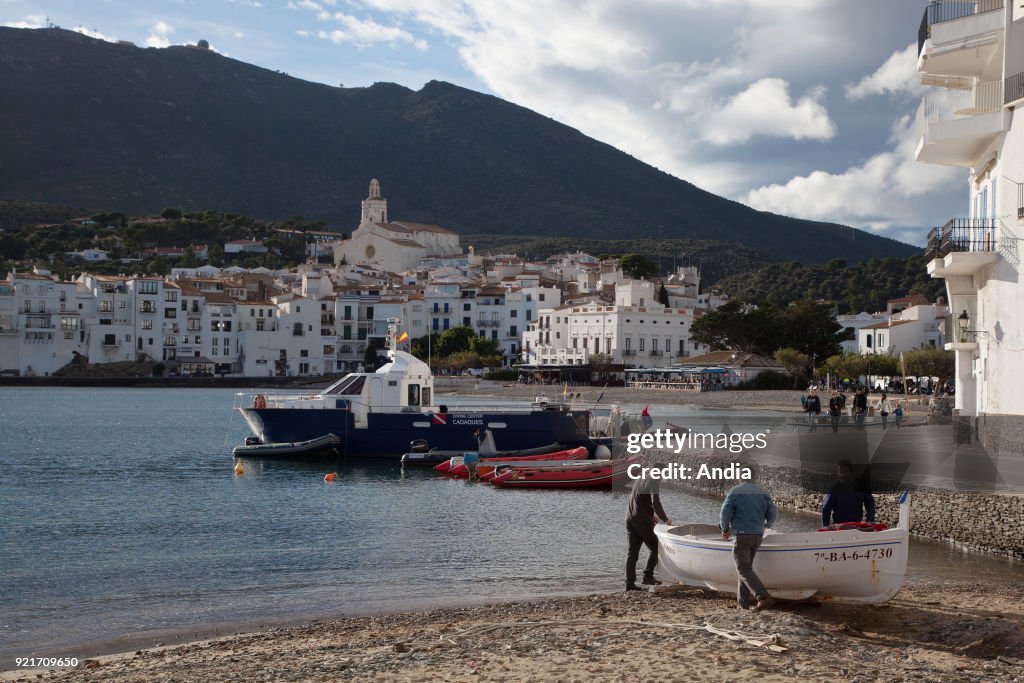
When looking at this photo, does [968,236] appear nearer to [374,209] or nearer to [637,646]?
[637,646]

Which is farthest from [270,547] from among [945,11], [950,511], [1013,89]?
[945,11]

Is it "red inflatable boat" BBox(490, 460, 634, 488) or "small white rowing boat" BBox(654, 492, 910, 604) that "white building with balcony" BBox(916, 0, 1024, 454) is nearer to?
"small white rowing boat" BBox(654, 492, 910, 604)

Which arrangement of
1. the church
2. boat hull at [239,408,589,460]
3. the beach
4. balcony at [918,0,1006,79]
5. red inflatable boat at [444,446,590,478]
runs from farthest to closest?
1. the church
2. boat hull at [239,408,589,460]
3. red inflatable boat at [444,446,590,478]
4. balcony at [918,0,1006,79]
5. the beach

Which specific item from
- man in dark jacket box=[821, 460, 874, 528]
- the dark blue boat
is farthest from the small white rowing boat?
the dark blue boat

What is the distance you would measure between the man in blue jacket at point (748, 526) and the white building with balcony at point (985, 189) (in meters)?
7.02

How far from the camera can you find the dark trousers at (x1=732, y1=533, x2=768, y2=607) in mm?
11844

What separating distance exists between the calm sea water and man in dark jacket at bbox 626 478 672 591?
1.19 m

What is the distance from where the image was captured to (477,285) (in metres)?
119

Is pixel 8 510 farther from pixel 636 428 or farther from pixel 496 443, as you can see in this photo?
pixel 636 428

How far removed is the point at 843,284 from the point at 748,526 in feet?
484

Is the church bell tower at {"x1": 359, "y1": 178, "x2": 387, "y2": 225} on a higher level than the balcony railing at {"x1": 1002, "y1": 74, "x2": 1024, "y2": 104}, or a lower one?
higher

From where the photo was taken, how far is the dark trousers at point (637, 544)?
13.9 m

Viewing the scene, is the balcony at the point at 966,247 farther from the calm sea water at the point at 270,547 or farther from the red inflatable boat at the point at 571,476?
the red inflatable boat at the point at 571,476

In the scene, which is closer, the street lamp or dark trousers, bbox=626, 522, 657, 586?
dark trousers, bbox=626, 522, 657, 586
